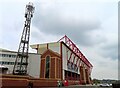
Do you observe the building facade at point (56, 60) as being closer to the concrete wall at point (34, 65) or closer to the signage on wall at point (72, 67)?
the signage on wall at point (72, 67)

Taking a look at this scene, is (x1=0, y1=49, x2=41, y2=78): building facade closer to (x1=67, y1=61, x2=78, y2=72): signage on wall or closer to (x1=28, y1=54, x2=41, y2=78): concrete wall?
(x1=28, y1=54, x2=41, y2=78): concrete wall

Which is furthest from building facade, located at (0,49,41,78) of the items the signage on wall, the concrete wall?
the signage on wall

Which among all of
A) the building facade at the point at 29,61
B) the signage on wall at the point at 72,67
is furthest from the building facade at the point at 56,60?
the building facade at the point at 29,61

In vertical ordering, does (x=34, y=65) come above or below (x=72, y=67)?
below

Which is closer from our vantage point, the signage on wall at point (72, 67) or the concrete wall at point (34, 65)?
the concrete wall at point (34, 65)

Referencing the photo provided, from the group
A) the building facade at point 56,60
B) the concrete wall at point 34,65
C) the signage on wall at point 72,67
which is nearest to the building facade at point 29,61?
the concrete wall at point 34,65

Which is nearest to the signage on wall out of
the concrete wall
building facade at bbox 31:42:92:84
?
building facade at bbox 31:42:92:84

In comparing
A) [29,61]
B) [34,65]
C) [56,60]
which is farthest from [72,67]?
[29,61]

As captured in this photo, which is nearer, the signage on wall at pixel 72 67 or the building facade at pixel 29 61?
the building facade at pixel 29 61

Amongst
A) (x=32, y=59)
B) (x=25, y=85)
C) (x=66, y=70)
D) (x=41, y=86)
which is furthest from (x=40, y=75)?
(x=25, y=85)

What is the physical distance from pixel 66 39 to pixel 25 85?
4383 cm

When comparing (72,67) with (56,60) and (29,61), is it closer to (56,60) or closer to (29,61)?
(56,60)

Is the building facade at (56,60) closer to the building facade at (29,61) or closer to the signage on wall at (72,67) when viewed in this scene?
the signage on wall at (72,67)

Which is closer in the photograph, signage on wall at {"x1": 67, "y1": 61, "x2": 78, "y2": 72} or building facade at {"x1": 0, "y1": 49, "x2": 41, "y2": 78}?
building facade at {"x1": 0, "y1": 49, "x2": 41, "y2": 78}
